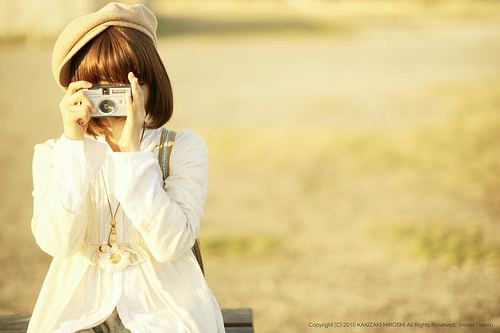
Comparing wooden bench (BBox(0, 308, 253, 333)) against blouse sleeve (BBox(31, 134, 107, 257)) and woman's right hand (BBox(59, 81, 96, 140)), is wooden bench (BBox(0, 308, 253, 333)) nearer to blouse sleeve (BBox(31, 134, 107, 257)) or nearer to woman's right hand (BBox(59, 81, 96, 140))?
blouse sleeve (BBox(31, 134, 107, 257))

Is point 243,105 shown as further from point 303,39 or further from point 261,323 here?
point 303,39

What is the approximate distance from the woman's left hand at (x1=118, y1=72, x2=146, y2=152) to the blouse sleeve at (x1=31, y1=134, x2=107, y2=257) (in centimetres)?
7

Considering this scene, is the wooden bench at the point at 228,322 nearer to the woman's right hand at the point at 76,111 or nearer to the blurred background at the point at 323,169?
the woman's right hand at the point at 76,111

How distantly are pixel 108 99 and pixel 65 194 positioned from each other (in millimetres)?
301

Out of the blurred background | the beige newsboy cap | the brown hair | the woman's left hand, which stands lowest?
the blurred background

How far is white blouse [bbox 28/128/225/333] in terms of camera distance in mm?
1929

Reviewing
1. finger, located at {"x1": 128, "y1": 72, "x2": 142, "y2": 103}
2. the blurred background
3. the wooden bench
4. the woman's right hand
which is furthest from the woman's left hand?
the blurred background

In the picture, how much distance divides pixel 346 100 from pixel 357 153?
335 cm

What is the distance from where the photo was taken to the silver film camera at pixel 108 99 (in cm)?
198

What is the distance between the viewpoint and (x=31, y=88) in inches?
483

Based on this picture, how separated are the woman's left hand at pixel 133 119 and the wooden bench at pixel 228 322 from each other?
3.33 ft

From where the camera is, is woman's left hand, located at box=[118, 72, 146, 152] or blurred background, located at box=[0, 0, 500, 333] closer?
woman's left hand, located at box=[118, 72, 146, 152]

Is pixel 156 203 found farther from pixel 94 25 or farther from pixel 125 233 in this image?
pixel 94 25

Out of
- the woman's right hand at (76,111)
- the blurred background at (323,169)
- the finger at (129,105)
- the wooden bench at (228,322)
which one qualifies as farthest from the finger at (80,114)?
the blurred background at (323,169)
